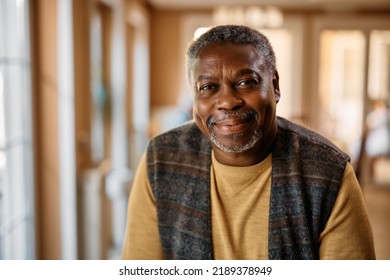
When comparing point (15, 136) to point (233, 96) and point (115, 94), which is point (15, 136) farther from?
point (115, 94)

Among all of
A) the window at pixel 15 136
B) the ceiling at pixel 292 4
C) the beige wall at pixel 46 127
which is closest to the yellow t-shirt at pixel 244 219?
the window at pixel 15 136

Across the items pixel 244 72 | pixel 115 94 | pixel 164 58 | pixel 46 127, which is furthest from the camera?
pixel 164 58

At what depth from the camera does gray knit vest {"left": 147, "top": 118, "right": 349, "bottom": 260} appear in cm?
83

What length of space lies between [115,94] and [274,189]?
295cm

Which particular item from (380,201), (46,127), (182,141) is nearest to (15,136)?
(46,127)

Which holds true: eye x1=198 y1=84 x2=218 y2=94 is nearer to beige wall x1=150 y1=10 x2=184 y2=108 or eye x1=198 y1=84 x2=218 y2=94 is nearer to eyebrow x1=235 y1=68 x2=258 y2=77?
eyebrow x1=235 y1=68 x2=258 y2=77

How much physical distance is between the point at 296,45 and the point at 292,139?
16.4 feet

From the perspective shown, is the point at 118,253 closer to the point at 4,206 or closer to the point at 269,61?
the point at 4,206

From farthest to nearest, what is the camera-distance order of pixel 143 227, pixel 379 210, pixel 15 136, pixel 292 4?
pixel 292 4 → pixel 379 210 → pixel 15 136 → pixel 143 227

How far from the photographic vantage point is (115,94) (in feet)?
12.0

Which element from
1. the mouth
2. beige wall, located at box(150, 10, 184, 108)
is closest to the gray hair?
the mouth

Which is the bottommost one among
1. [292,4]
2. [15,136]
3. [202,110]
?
[15,136]
